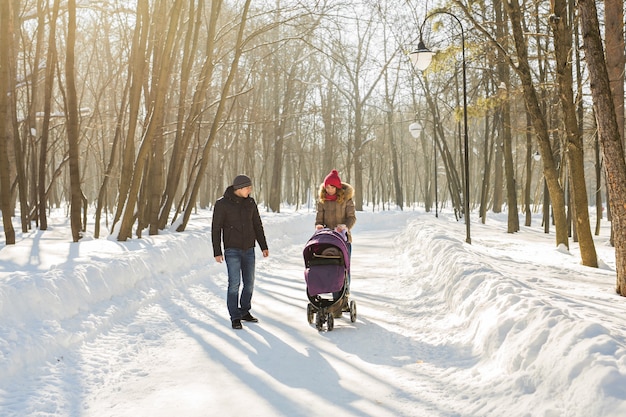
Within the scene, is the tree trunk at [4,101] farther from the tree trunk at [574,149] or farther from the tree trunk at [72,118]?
the tree trunk at [574,149]

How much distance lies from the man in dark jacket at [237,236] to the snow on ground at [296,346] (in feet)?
1.51

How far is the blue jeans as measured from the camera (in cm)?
722

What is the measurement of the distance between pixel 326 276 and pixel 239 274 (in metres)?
1.27

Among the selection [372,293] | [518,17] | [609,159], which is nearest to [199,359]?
[372,293]

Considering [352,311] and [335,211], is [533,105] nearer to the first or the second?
[335,211]

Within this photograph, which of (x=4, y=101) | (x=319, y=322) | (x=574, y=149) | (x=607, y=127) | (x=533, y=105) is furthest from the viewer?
(x=533, y=105)

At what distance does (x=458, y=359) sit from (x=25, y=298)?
190 inches

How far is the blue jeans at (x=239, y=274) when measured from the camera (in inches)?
284

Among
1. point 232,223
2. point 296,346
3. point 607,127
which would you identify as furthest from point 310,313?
point 607,127

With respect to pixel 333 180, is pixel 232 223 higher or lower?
lower

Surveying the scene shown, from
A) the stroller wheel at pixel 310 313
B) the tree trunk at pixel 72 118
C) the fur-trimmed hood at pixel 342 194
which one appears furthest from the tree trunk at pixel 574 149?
the tree trunk at pixel 72 118

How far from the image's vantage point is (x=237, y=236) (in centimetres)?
733

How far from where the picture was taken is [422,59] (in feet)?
45.4

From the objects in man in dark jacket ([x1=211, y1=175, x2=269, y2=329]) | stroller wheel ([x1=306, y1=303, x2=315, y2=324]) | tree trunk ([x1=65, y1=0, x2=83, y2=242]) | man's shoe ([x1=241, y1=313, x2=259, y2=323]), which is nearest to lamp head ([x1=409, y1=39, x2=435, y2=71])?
tree trunk ([x1=65, y1=0, x2=83, y2=242])
